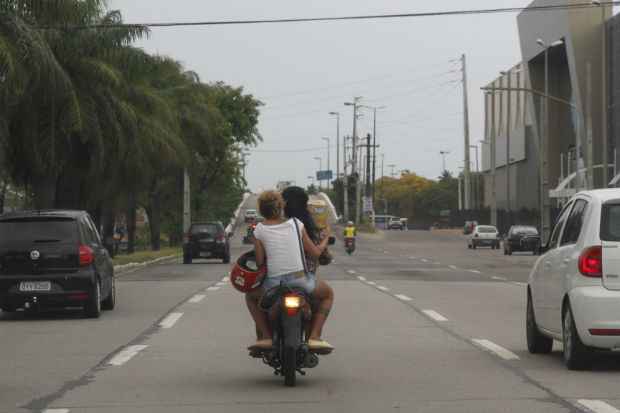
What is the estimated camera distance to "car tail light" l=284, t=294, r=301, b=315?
34.4 feet

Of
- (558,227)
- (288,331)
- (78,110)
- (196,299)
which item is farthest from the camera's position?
(78,110)

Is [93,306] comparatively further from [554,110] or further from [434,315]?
[554,110]

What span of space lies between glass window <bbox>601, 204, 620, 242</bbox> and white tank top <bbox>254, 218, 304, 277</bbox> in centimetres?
261

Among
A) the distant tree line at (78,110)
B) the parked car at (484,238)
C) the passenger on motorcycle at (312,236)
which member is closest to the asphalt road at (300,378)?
the passenger on motorcycle at (312,236)

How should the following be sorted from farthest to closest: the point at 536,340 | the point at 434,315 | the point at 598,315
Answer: the point at 434,315 < the point at 536,340 < the point at 598,315

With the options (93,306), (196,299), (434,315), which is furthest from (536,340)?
(196,299)

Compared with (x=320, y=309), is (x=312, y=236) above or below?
above

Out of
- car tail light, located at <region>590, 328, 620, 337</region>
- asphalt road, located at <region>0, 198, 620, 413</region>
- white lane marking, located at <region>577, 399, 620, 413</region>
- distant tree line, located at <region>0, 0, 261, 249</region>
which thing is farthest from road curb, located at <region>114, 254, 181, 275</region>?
white lane marking, located at <region>577, 399, 620, 413</region>

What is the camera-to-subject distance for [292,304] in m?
10.5

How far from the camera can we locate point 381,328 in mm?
16766

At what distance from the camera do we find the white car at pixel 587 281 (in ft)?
36.1

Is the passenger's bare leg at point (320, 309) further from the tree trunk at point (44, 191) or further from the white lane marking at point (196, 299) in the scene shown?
the tree trunk at point (44, 191)

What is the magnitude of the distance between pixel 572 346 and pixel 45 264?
9.60 metres

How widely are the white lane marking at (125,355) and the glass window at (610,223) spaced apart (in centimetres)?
470
